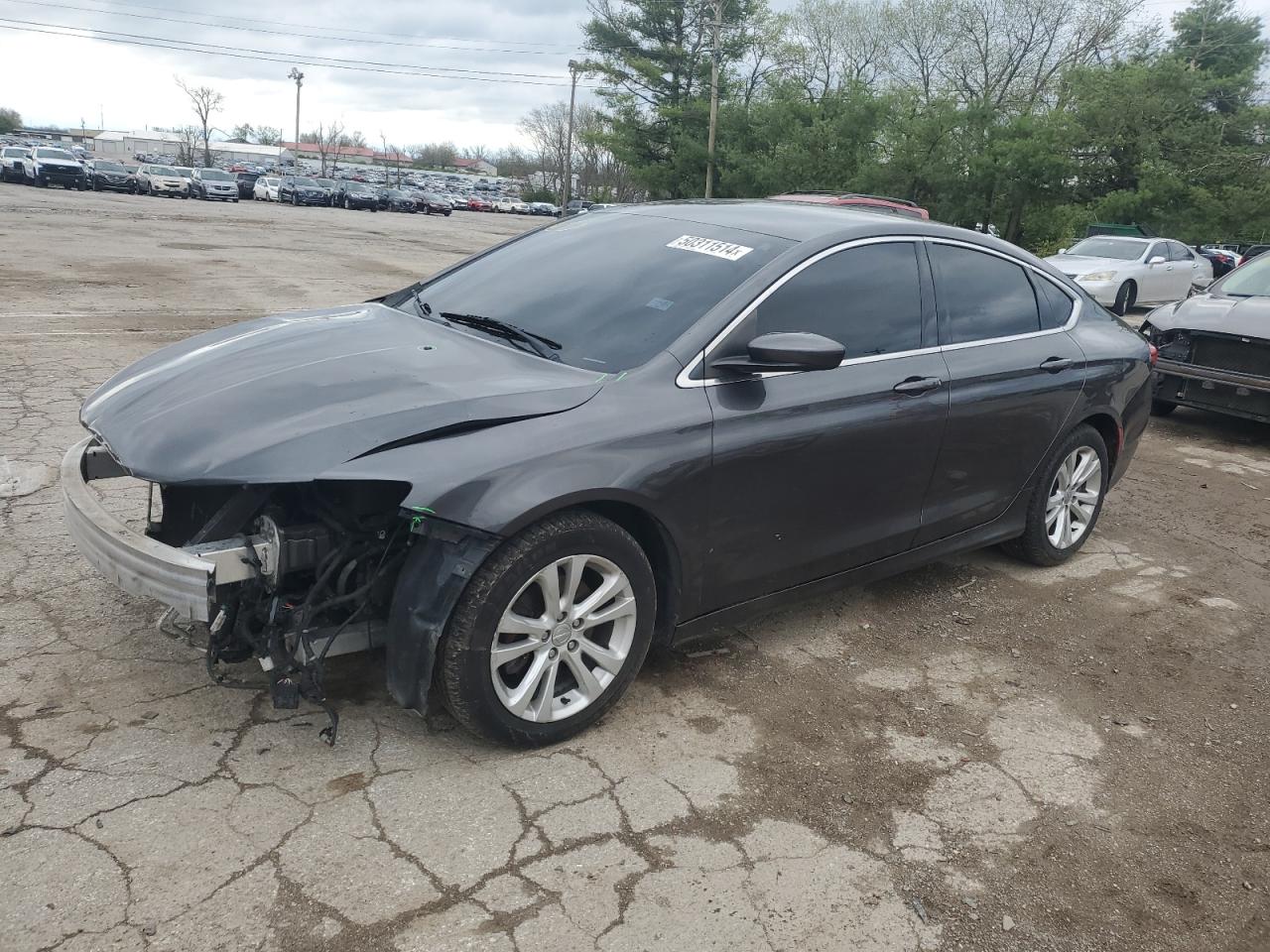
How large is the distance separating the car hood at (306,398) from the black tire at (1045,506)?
2.59m

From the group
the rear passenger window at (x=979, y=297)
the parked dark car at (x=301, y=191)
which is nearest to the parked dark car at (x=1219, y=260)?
the rear passenger window at (x=979, y=297)

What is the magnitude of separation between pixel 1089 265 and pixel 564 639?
1658cm

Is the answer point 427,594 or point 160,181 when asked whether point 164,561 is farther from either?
point 160,181

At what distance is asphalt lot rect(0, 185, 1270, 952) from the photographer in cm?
241

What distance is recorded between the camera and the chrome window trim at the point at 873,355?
10.8 feet

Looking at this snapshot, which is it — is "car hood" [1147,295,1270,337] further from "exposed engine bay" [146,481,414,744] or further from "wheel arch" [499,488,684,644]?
"exposed engine bay" [146,481,414,744]

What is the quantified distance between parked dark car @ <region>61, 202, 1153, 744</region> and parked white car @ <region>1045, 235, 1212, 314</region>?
1367 cm

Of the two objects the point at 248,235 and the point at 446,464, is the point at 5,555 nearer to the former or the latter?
the point at 446,464

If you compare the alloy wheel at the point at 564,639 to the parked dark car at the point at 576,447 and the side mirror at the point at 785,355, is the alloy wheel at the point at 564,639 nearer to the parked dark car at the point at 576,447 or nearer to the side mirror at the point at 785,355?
the parked dark car at the point at 576,447

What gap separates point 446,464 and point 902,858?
167 centimetres

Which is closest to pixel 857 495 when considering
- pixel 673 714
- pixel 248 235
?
pixel 673 714

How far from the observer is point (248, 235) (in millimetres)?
23203

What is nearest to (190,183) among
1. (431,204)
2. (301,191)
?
(301,191)

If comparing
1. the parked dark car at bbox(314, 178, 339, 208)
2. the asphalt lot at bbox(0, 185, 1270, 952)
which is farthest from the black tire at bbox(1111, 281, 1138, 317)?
the parked dark car at bbox(314, 178, 339, 208)
